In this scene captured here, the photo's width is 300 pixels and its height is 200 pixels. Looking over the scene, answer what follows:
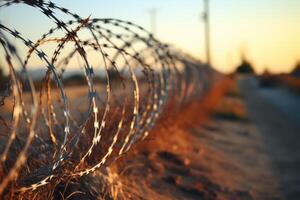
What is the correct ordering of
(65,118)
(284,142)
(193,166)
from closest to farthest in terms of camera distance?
(65,118) < (193,166) < (284,142)

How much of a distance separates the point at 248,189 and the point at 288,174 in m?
1.79

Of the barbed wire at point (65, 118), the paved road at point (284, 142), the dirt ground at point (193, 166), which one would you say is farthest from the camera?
the paved road at point (284, 142)

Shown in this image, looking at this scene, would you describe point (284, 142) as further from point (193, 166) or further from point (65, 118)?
point (65, 118)

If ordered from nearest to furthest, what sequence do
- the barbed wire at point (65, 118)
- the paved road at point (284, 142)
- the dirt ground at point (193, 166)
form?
1. the barbed wire at point (65, 118)
2. the dirt ground at point (193, 166)
3. the paved road at point (284, 142)

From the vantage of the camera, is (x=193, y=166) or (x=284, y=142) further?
(x=284, y=142)

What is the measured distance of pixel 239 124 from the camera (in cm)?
1908

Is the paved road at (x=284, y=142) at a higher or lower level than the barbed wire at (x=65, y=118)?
lower

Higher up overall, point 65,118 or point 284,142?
point 65,118

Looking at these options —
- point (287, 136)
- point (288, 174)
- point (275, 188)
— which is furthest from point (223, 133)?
point (275, 188)

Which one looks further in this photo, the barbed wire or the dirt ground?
the dirt ground

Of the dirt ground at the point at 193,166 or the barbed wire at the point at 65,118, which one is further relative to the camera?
the dirt ground at the point at 193,166

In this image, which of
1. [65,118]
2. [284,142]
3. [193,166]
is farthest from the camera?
[284,142]

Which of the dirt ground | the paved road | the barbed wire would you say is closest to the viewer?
the barbed wire

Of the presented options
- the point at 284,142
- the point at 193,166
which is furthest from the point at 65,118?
the point at 284,142
